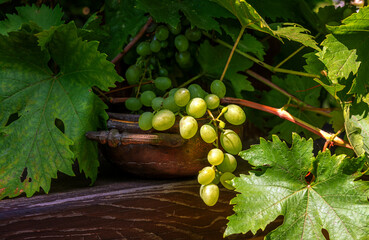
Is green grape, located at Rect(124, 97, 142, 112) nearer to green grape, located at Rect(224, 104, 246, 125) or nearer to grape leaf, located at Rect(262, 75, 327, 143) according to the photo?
green grape, located at Rect(224, 104, 246, 125)

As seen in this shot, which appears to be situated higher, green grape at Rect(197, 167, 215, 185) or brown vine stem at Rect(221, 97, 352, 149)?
brown vine stem at Rect(221, 97, 352, 149)

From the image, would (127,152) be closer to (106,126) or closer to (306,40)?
(106,126)

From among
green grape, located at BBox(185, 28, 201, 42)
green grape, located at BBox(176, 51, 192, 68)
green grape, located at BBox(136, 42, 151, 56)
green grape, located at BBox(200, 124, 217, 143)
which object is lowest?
green grape, located at BBox(200, 124, 217, 143)

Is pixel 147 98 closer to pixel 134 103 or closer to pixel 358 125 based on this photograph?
pixel 134 103

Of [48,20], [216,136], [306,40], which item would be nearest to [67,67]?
[48,20]

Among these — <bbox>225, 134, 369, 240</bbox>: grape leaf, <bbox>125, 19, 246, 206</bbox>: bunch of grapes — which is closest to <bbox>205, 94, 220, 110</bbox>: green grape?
<bbox>125, 19, 246, 206</bbox>: bunch of grapes

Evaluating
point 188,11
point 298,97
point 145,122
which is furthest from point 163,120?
point 298,97
